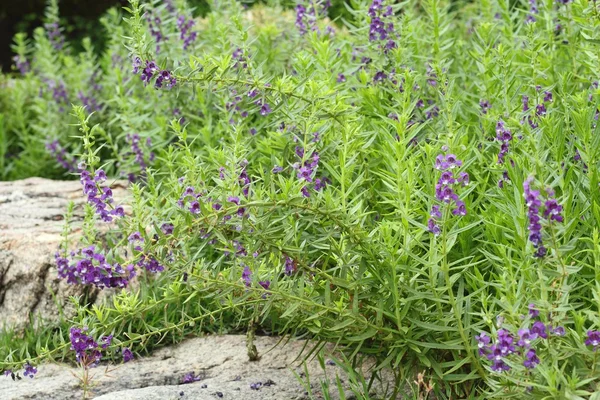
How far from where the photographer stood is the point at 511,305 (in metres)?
2.72

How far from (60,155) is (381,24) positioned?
3369mm

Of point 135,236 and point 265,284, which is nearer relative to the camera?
point 265,284

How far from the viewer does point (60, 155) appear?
6.90 metres

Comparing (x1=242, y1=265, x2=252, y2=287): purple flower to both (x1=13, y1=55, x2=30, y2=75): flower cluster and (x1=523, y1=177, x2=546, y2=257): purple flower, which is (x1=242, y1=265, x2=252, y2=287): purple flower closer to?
(x1=523, y1=177, x2=546, y2=257): purple flower

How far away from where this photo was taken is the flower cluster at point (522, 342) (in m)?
2.57

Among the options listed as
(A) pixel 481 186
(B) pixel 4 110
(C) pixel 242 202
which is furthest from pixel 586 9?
(B) pixel 4 110

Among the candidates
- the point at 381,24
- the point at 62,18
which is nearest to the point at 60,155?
the point at 381,24

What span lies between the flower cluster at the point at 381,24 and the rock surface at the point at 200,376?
159cm

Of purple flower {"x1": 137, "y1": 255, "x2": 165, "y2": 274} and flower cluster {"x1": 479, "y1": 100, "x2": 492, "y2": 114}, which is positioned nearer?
purple flower {"x1": 137, "y1": 255, "x2": 165, "y2": 274}

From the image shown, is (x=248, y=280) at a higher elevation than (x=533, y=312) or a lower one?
lower

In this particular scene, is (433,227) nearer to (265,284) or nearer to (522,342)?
(522,342)

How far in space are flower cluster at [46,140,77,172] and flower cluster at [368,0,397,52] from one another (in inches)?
122

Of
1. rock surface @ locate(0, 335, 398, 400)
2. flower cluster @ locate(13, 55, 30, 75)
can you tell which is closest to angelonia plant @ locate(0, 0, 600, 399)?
rock surface @ locate(0, 335, 398, 400)

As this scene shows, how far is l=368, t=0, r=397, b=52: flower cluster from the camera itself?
4434 mm
